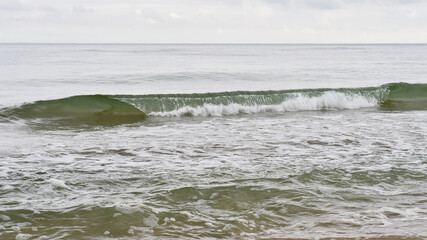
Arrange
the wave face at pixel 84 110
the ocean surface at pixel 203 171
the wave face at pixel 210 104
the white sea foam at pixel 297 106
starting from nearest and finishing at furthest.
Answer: the ocean surface at pixel 203 171, the wave face at pixel 84 110, the wave face at pixel 210 104, the white sea foam at pixel 297 106

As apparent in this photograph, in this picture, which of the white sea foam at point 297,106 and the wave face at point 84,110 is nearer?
the wave face at point 84,110

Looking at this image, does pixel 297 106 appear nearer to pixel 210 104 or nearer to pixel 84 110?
pixel 210 104

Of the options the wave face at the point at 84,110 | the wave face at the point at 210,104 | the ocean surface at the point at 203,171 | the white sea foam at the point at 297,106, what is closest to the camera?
the ocean surface at the point at 203,171

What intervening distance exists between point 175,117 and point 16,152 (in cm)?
696

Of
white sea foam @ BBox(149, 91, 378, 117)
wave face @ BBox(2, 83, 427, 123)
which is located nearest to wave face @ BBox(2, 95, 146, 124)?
wave face @ BBox(2, 83, 427, 123)

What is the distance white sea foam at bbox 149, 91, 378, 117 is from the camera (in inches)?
617

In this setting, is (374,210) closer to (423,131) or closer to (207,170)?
(207,170)

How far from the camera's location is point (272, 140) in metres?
9.92

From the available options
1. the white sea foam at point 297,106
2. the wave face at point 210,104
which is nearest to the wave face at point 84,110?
the wave face at point 210,104

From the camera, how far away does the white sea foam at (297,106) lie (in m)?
15.7

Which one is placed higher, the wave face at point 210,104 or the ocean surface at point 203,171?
the wave face at point 210,104

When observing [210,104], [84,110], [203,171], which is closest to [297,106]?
[210,104]

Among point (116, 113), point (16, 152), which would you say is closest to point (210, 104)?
point (116, 113)

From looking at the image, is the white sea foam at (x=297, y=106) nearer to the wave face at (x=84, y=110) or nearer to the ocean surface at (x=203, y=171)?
the ocean surface at (x=203, y=171)
